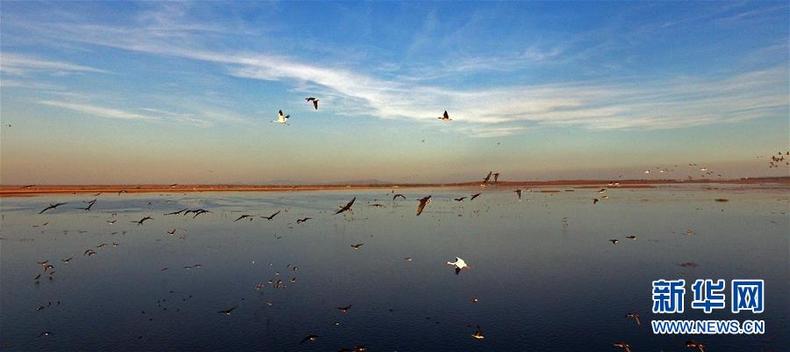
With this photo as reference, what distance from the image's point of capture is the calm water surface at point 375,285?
2014cm

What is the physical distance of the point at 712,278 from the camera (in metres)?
28.4

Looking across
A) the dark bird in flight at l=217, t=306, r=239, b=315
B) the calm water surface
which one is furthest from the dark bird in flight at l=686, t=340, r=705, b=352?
the dark bird in flight at l=217, t=306, r=239, b=315

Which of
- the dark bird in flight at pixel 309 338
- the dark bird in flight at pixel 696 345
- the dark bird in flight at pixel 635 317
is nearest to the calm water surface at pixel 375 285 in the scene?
the dark bird in flight at pixel 309 338

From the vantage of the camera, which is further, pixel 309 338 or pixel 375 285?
pixel 375 285

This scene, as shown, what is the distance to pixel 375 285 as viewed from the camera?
91.3 ft

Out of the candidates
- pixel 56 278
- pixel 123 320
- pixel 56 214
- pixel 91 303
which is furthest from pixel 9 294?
pixel 56 214

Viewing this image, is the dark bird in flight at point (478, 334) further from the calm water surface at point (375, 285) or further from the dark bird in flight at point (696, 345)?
the dark bird in flight at point (696, 345)

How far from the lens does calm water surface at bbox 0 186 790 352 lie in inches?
793

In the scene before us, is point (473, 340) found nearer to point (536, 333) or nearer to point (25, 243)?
point (536, 333)

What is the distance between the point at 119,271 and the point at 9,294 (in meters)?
6.24

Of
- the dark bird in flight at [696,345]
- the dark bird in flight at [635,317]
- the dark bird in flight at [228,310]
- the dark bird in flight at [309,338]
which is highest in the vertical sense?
the dark bird in flight at [228,310]

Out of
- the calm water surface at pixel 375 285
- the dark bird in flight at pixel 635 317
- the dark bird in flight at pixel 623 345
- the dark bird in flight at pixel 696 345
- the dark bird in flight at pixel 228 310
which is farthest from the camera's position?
the dark bird in flight at pixel 228 310

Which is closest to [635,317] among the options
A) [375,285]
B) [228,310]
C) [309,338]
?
[375,285]

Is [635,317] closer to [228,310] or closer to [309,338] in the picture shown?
[309,338]
